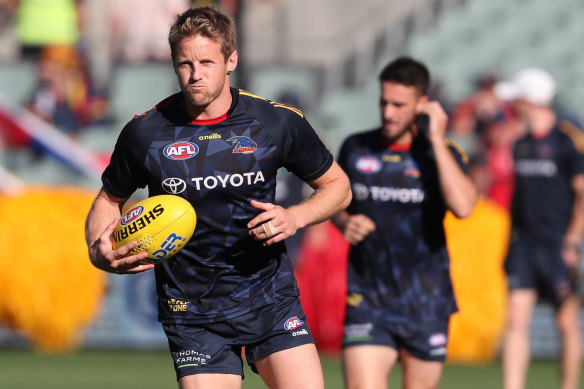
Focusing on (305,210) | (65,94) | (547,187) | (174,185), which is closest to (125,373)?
(547,187)

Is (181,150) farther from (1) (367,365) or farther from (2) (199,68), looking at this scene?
(1) (367,365)

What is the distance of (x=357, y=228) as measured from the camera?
677cm

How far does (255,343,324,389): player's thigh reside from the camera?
208 inches

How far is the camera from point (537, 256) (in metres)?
9.82

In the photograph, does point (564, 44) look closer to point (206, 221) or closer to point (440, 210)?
point (440, 210)

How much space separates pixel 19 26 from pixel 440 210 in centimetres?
1220

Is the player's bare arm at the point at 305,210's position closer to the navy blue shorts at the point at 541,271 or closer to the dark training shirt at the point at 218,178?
the dark training shirt at the point at 218,178

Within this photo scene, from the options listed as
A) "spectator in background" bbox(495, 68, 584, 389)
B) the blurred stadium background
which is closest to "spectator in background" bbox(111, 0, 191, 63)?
the blurred stadium background

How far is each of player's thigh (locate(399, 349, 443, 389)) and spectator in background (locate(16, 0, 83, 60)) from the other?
11.6 metres

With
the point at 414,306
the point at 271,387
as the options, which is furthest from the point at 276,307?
the point at 414,306

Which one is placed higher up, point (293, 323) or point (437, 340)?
point (293, 323)

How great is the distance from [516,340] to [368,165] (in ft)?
10.5

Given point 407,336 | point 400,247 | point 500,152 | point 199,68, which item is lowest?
point 407,336

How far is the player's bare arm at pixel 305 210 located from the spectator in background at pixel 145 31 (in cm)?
1270
